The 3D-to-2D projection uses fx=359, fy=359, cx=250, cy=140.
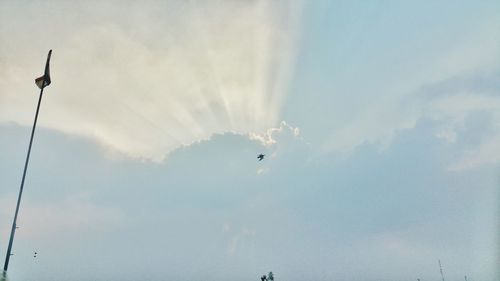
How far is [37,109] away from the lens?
114 feet

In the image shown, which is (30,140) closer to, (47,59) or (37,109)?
(37,109)

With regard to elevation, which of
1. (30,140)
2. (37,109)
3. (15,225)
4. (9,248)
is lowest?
(9,248)

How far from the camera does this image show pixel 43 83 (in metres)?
36.5

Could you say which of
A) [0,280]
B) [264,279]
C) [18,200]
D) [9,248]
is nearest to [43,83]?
[18,200]

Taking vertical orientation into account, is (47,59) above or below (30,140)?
above

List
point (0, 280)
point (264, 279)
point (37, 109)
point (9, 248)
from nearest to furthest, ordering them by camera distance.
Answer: point (0, 280) → point (9, 248) → point (37, 109) → point (264, 279)

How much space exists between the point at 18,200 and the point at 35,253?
2473cm

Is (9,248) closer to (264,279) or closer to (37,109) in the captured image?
(37,109)

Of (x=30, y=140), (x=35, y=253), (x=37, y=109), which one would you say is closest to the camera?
(x=30, y=140)

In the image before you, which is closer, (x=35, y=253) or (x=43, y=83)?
(x=43, y=83)

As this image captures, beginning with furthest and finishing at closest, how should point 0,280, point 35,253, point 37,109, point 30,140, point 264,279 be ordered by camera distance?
point 35,253, point 264,279, point 37,109, point 30,140, point 0,280

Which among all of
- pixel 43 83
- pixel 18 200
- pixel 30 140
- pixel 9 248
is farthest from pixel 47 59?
pixel 9 248

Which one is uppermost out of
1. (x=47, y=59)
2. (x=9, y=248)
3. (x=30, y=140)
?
(x=47, y=59)

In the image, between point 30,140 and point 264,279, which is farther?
point 264,279
